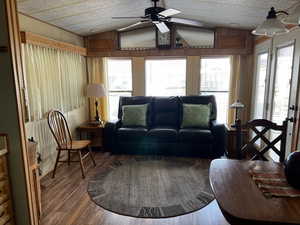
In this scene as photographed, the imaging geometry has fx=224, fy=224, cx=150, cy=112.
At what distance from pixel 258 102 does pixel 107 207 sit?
3.25 m

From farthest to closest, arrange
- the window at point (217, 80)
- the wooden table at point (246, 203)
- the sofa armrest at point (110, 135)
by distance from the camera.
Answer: the window at point (217, 80)
the sofa armrest at point (110, 135)
the wooden table at point (246, 203)

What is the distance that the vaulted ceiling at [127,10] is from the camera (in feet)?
9.31

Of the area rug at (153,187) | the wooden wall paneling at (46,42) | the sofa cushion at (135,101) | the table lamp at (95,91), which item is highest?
the wooden wall paneling at (46,42)

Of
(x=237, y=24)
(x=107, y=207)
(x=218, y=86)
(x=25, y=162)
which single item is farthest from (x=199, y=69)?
(x=25, y=162)

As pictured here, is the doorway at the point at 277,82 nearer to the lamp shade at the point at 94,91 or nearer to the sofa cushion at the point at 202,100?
the sofa cushion at the point at 202,100

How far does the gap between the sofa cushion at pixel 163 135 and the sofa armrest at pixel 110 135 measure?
0.66 meters

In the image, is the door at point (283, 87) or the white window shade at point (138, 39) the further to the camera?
the white window shade at point (138, 39)

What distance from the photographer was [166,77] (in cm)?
496

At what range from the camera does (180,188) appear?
3.00 m

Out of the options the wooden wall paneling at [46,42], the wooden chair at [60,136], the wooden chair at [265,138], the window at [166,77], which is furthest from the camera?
the window at [166,77]

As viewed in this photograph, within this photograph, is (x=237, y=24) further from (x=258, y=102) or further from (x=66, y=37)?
(x=66, y=37)

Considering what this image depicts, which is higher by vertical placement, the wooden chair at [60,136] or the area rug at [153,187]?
the wooden chair at [60,136]

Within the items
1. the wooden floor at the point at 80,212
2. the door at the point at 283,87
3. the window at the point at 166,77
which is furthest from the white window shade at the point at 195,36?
the wooden floor at the point at 80,212

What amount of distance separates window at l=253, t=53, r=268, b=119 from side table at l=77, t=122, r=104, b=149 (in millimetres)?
2978
